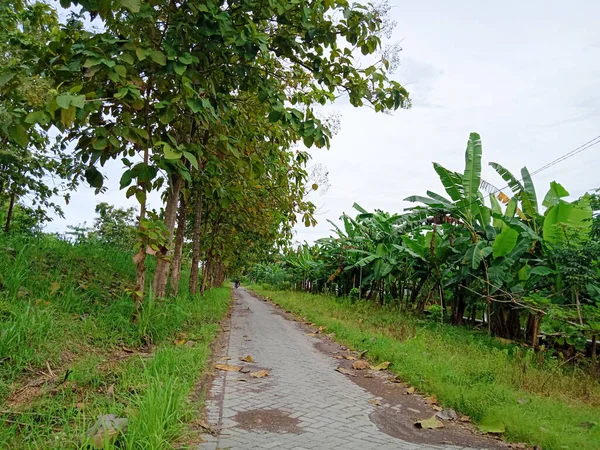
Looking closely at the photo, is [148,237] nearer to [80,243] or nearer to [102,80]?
[102,80]

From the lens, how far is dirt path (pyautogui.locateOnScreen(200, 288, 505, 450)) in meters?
3.59

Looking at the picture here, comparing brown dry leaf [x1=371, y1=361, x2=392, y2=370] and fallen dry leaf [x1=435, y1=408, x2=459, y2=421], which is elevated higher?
brown dry leaf [x1=371, y1=361, x2=392, y2=370]

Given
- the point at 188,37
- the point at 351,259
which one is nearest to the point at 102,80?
the point at 188,37

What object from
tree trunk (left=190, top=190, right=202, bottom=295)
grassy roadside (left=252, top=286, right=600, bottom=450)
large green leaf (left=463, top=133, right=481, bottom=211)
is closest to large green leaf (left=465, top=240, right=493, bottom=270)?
large green leaf (left=463, top=133, right=481, bottom=211)

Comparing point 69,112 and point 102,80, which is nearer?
point 69,112

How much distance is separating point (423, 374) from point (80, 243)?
660cm

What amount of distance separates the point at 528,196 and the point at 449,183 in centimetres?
162

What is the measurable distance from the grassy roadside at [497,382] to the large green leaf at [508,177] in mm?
3273

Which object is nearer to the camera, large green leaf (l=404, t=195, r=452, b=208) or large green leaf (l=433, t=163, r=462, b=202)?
large green leaf (l=433, t=163, r=462, b=202)

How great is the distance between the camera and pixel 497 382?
5566mm

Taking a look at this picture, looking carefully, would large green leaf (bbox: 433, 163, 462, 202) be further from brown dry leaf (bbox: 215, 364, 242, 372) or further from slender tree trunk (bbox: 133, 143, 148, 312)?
slender tree trunk (bbox: 133, 143, 148, 312)

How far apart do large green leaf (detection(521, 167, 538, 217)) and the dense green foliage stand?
0.02m

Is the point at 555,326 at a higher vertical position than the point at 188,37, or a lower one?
lower

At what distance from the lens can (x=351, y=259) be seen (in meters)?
17.4
